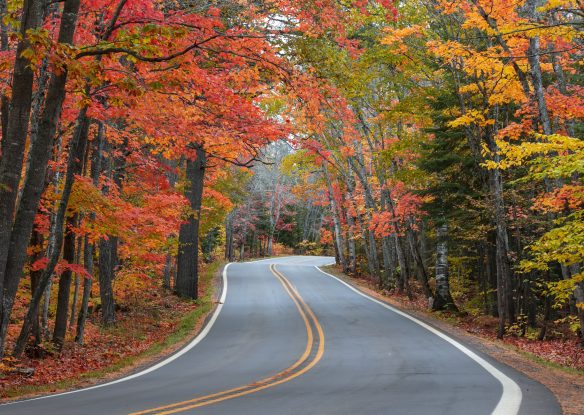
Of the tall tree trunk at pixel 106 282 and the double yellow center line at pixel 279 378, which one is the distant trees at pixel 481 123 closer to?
the double yellow center line at pixel 279 378

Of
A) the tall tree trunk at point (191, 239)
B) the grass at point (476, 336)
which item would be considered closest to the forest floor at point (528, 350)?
the grass at point (476, 336)

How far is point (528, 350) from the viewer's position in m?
15.6

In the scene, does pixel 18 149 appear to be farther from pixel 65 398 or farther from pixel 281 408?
pixel 281 408

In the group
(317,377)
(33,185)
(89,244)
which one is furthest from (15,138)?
(89,244)

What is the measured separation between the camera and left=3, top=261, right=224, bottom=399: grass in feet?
30.8

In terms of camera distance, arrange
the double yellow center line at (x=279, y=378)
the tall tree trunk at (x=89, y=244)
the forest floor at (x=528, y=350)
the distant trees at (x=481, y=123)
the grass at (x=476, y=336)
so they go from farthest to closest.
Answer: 1. the tall tree trunk at (x=89, y=244)
2. the distant trees at (x=481, y=123)
3. the grass at (x=476, y=336)
4. the forest floor at (x=528, y=350)
5. the double yellow center line at (x=279, y=378)

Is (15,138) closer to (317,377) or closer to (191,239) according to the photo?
(317,377)

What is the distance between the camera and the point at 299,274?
34.5 m

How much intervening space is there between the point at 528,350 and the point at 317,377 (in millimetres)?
8947

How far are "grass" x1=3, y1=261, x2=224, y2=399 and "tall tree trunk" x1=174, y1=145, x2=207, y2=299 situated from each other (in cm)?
85

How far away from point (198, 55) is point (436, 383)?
807 cm

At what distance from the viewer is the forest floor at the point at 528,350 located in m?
8.49

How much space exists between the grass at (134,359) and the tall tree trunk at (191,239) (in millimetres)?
851

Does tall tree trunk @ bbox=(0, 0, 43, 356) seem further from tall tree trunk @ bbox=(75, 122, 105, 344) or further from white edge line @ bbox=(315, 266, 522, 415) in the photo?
white edge line @ bbox=(315, 266, 522, 415)
